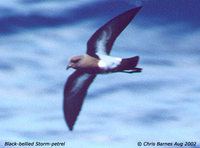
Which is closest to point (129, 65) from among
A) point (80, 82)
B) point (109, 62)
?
point (109, 62)

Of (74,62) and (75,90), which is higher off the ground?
(74,62)

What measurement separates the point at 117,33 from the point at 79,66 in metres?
1.07

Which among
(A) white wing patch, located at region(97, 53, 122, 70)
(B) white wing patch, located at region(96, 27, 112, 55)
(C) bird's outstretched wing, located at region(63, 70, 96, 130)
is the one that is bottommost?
(C) bird's outstretched wing, located at region(63, 70, 96, 130)

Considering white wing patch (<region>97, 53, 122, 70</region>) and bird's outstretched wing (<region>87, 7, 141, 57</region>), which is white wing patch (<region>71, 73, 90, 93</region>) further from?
white wing patch (<region>97, 53, 122, 70</region>)

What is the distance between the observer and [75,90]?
699 cm

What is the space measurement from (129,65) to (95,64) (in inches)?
27.6

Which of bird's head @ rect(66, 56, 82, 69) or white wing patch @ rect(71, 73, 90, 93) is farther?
white wing patch @ rect(71, 73, 90, 93)

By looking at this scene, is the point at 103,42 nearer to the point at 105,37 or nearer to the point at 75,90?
the point at 105,37

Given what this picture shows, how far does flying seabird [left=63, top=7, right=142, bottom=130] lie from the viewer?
19.9 ft

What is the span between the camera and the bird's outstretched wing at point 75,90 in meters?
6.66

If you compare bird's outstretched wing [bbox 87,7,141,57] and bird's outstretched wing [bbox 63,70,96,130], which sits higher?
bird's outstretched wing [bbox 87,7,141,57]

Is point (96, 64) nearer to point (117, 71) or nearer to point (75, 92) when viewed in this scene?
point (117, 71)

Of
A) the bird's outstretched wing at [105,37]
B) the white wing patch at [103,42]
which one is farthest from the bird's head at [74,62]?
the white wing patch at [103,42]

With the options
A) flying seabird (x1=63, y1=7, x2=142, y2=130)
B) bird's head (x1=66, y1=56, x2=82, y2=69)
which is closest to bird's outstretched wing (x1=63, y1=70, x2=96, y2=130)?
flying seabird (x1=63, y1=7, x2=142, y2=130)
